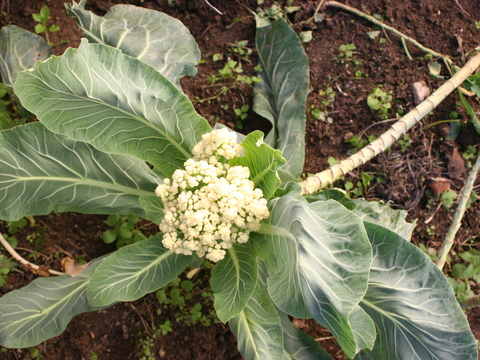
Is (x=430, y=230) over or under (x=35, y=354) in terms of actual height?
over

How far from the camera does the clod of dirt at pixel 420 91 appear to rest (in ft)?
10.0

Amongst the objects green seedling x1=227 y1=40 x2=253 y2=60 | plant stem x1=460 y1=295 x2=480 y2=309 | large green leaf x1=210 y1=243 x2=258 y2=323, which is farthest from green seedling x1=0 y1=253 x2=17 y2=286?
plant stem x1=460 y1=295 x2=480 y2=309

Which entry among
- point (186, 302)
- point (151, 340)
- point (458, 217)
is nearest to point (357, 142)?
point (458, 217)

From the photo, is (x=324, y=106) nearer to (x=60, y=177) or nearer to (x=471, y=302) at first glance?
(x=471, y=302)

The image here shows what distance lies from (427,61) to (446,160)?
829 mm

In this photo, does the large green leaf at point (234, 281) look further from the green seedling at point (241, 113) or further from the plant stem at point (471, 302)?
the plant stem at point (471, 302)

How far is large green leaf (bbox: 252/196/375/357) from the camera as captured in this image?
1.31 m

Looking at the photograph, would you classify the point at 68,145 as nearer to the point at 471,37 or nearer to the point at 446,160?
the point at 446,160

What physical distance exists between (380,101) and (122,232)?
2.20m

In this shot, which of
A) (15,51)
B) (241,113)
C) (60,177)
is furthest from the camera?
(241,113)

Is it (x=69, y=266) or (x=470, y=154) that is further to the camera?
(x=470, y=154)

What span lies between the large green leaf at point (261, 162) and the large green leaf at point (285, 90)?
63 cm

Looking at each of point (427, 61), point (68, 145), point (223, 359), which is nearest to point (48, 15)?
point (68, 145)

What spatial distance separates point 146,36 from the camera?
238 centimetres
